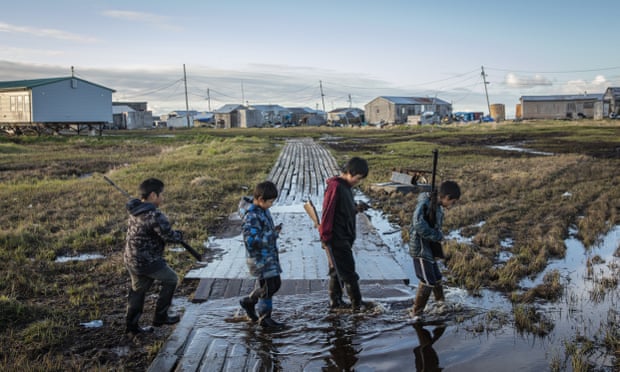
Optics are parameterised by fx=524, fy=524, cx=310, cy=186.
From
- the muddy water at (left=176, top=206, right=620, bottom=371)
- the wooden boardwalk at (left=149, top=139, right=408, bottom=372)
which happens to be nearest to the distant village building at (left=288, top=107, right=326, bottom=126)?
the wooden boardwalk at (left=149, top=139, right=408, bottom=372)

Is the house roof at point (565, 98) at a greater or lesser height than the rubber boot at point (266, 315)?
greater

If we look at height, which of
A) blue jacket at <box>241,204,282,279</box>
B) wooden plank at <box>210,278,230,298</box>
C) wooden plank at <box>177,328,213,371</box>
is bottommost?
wooden plank at <box>177,328,213,371</box>

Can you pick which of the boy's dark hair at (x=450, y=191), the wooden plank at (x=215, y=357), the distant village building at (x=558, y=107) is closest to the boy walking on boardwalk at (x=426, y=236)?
the boy's dark hair at (x=450, y=191)

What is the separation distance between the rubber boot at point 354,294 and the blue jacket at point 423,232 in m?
0.69

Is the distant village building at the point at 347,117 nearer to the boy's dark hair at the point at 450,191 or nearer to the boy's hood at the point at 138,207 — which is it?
the boy's dark hair at the point at 450,191

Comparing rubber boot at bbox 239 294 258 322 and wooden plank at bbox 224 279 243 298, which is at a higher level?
rubber boot at bbox 239 294 258 322

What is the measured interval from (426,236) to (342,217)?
Answer: 2.70 feet

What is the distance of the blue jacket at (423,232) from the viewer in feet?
16.3

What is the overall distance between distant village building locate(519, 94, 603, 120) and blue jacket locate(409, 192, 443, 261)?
72.3 metres

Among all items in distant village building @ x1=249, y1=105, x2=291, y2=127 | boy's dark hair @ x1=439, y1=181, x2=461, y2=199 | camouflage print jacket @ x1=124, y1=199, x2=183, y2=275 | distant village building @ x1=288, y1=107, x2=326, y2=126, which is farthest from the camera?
distant village building @ x1=249, y1=105, x2=291, y2=127

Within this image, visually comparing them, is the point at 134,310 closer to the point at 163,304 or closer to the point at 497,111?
the point at 163,304

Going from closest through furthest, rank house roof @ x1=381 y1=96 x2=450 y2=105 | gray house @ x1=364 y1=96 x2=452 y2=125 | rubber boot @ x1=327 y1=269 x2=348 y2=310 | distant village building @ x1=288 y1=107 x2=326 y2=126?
1. rubber boot @ x1=327 y1=269 x2=348 y2=310
2. gray house @ x1=364 y1=96 x2=452 y2=125
3. house roof @ x1=381 y1=96 x2=450 y2=105
4. distant village building @ x1=288 y1=107 x2=326 y2=126

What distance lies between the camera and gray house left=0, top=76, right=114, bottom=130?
4200 cm

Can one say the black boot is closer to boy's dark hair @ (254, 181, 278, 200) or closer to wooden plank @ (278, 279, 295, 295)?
wooden plank @ (278, 279, 295, 295)
